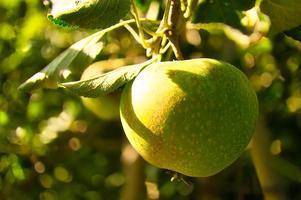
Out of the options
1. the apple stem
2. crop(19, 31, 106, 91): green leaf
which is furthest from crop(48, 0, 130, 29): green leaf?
the apple stem

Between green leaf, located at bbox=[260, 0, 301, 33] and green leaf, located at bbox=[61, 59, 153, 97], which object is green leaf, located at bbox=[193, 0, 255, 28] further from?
green leaf, located at bbox=[61, 59, 153, 97]

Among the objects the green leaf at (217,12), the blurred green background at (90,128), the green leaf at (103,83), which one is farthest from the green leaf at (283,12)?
the blurred green background at (90,128)

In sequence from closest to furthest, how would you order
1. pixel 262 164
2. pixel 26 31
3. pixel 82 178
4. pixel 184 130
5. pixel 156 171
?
pixel 184 130 → pixel 262 164 → pixel 156 171 → pixel 26 31 → pixel 82 178

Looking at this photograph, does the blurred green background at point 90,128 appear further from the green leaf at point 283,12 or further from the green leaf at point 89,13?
the green leaf at point 89,13

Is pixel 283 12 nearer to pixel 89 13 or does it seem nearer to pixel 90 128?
pixel 89 13

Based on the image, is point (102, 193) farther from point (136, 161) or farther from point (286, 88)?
point (286, 88)

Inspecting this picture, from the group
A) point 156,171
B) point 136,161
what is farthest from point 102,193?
point 136,161

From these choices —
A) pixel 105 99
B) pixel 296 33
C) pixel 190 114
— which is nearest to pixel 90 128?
pixel 105 99
